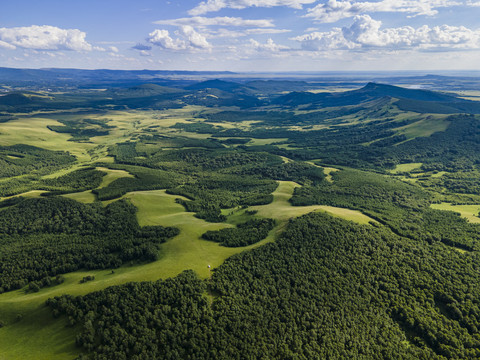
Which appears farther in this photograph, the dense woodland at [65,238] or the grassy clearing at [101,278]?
the dense woodland at [65,238]

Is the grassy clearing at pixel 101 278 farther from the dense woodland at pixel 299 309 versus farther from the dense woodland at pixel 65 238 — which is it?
the dense woodland at pixel 65 238

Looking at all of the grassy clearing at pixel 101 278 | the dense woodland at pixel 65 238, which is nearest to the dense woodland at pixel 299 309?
the grassy clearing at pixel 101 278

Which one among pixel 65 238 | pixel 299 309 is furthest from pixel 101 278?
pixel 299 309

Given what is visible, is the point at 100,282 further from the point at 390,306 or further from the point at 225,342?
the point at 390,306

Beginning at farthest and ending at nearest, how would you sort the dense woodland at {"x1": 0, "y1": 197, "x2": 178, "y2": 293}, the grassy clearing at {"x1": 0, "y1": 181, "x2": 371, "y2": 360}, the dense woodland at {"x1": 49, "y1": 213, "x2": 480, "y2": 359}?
the dense woodland at {"x1": 0, "y1": 197, "x2": 178, "y2": 293} → the dense woodland at {"x1": 49, "y1": 213, "x2": 480, "y2": 359} → the grassy clearing at {"x1": 0, "y1": 181, "x2": 371, "y2": 360}

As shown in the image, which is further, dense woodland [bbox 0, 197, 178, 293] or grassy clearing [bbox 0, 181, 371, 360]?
dense woodland [bbox 0, 197, 178, 293]

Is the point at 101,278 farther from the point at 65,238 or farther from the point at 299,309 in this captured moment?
the point at 299,309

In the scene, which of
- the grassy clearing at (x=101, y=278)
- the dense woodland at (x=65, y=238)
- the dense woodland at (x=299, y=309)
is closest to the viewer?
the grassy clearing at (x=101, y=278)

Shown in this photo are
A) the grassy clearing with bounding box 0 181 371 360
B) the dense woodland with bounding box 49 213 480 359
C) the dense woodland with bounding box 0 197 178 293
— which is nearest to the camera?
the grassy clearing with bounding box 0 181 371 360

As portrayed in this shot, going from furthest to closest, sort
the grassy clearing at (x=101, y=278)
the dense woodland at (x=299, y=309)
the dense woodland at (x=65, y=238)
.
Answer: the dense woodland at (x=65, y=238)
the dense woodland at (x=299, y=309)
the grassy clearing at (x=101, y=278)

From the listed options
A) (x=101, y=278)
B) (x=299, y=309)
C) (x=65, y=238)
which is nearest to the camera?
(x=299, y=309)

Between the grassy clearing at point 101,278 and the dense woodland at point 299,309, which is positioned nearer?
the grassy clearing at point 101,278

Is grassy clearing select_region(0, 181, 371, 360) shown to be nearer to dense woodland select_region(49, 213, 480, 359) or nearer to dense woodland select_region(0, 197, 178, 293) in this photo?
dense woodland select_region(49, 213, 480, 359)

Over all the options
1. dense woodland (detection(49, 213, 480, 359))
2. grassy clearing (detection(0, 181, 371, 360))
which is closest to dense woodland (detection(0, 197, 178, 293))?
grassy clearing (detection(0, 181, 371, 360))
